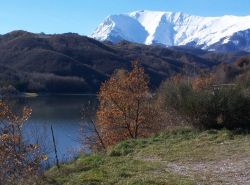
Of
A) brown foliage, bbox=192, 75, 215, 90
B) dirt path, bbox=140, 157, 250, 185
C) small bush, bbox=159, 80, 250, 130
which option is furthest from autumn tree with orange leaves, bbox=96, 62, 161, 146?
dirt path, bbox=140, 157, 250, 185

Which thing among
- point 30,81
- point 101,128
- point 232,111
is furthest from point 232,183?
point 30,81

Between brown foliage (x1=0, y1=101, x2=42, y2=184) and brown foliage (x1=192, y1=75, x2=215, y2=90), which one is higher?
brown foliage (x1=192, y1=75, x2=215, y2=90)

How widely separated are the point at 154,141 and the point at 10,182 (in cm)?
741

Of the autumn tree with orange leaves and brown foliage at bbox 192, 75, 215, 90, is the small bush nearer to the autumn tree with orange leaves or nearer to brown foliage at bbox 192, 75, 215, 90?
brown foliage at bbox 192, 75, 215, 90

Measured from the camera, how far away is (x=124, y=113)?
88.8 feet

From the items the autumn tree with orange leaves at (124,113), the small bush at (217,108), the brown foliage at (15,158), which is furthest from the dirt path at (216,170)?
the autumn tree with orange leaves at (124,113)

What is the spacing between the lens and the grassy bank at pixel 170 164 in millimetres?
10523

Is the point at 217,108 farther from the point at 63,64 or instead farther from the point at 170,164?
the point at 63,64

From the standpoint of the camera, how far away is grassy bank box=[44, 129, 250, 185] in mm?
10523

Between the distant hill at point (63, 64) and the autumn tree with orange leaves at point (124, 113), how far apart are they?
85985mm

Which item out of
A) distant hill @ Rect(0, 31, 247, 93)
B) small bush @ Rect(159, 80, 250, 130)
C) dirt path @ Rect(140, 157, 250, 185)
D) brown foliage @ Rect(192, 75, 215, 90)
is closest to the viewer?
dirt path @ Rect(140, 157, 250, 185)

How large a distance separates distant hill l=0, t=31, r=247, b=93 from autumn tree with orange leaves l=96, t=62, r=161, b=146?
86.0m

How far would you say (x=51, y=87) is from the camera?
127125 mm

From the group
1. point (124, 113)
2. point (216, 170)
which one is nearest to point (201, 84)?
point (124, 113)
